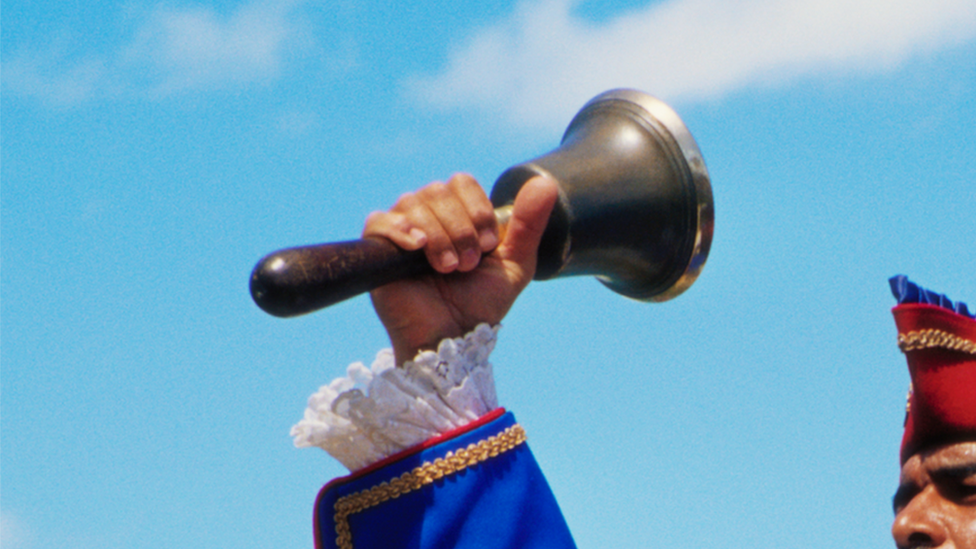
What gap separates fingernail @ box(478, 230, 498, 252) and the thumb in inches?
1.9

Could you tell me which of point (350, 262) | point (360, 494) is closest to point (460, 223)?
point (350, 262)

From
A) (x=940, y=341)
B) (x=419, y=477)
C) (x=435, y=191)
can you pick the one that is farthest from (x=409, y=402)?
(x=940, y=341)

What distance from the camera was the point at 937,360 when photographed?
2184mm

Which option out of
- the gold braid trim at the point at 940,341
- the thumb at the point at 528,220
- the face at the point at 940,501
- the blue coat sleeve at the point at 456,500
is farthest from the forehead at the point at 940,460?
the thumb at the point at 528,220

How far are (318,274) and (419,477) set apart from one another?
415 millimetres

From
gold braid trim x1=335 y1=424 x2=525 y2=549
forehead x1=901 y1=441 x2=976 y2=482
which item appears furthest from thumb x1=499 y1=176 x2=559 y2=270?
forehead x1=901 y1=441 x2=976 y2=482

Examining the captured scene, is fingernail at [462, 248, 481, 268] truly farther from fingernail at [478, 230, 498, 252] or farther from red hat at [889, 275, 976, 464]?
red hat at [889, 275, 976, 464]

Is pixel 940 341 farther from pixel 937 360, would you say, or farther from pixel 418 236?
→ pixel 418 236

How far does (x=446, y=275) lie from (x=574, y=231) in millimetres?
258

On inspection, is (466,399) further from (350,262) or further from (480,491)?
(350,262)

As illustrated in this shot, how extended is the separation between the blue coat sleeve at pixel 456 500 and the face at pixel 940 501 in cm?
85

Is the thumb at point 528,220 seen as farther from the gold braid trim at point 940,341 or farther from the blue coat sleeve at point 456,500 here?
the gold braid trim at point 940,341

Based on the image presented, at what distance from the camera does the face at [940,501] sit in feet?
7.10

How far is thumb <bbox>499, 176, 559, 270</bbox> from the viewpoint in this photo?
187 centimetres
